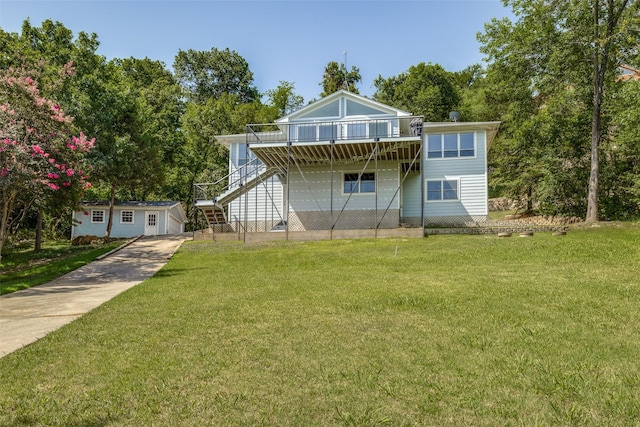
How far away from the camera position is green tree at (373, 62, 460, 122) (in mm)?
39719

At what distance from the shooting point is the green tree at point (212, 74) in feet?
175

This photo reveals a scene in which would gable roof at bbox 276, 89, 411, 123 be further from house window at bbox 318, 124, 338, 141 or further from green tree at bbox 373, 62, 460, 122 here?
green tree at bbox 373, 62, 460, 122

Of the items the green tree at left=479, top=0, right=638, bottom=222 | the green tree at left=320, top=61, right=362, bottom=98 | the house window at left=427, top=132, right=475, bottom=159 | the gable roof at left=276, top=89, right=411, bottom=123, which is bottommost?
the house window at left=427, top=132, right=475, bottom=159

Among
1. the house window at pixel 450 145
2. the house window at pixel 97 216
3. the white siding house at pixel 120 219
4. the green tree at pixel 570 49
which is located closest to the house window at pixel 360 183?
the house window at pixel 450 145

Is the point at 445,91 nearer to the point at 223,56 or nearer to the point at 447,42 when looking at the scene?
the point at 447,42

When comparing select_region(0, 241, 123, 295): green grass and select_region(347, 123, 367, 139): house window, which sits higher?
select_region(347, 123, 367, 139): house window

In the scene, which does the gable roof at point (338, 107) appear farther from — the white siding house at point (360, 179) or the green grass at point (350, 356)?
the green grass at point (350, 356)

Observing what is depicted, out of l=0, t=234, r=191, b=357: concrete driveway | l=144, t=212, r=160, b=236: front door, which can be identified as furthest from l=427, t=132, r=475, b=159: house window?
l=144, t=212, r=160, b=236: front door

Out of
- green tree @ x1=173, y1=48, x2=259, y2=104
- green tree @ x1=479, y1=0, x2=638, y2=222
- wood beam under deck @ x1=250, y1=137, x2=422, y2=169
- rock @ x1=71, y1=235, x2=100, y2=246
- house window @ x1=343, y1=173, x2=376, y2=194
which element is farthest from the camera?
green tree @ x1=173, y1=48, x2=259, y2=104

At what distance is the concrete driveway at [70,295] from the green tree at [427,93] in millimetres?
28968

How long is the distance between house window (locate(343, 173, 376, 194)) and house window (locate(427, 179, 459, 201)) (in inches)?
124

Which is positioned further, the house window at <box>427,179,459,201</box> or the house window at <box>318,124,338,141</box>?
the house window at <box>427,179,459,201</box>

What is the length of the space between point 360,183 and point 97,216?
59.5ft

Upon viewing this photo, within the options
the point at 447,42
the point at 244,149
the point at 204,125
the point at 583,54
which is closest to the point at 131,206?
the point at 244,149
